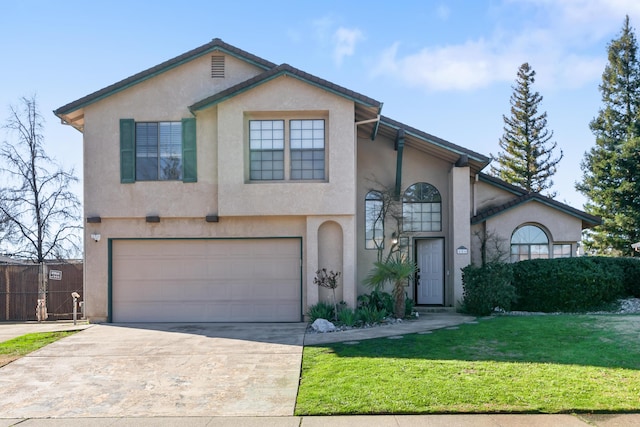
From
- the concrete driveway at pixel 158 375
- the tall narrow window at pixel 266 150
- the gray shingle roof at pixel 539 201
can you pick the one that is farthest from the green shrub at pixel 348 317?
the gray shingle roof at pixel 539 201

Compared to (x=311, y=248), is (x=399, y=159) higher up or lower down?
higher up

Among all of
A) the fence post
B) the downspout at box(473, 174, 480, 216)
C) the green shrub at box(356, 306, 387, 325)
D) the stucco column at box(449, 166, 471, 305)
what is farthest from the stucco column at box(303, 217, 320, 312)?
the fence post

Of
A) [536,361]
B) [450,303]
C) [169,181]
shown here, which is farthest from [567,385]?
[169,181]

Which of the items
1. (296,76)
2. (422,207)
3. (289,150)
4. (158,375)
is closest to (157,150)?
(289,150)

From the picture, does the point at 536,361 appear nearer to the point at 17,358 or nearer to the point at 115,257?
the point at 17,358

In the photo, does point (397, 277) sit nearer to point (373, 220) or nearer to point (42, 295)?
point (373, 220)

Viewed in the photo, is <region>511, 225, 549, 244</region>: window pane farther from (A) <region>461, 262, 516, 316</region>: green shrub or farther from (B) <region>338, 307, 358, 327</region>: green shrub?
(B) <region>338, 307, 358, 327</region>: green shrub

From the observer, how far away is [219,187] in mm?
14430

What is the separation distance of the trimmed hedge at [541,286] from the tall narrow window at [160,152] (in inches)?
339

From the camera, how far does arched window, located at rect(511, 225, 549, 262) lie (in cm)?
1716

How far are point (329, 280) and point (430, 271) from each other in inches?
178

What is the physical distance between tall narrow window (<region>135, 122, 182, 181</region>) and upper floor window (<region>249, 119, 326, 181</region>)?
2.11 metres

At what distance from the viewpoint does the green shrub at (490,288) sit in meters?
14.5

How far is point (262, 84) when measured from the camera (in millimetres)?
14391
